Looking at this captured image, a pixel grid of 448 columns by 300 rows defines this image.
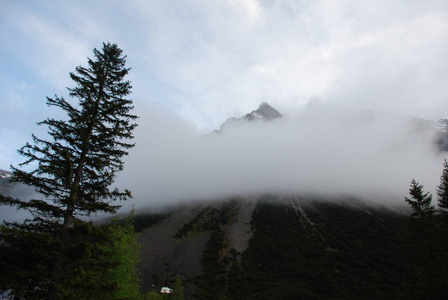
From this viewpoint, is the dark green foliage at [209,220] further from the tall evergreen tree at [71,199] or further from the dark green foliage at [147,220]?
the tall evergreen tree at [71,199]

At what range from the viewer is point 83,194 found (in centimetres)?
1005

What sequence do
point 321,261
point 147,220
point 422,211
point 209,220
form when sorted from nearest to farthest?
1. point 422,211
2. point 321,261
3. point 209,220
4. point 147,220

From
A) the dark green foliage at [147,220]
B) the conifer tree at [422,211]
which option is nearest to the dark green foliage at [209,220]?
the dark green foliage at [147,220]

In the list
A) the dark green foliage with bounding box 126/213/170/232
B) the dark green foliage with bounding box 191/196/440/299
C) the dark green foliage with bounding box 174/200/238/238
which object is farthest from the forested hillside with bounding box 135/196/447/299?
the dark green foliage with bounding box 126/213/170/232

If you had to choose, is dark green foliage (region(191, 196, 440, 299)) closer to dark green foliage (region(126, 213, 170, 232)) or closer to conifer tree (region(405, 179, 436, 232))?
conifer tree (region(405, 179, 436, 232))

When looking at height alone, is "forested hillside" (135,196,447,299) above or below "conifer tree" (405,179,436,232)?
below

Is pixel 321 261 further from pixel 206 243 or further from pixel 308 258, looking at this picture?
pixel 206 243

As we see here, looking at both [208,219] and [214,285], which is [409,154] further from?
[214,285]

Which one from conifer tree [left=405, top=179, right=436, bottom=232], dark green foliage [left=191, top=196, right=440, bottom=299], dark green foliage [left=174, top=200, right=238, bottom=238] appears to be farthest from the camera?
dark green foliage [left=174, top=200, right=238, bottom=238]

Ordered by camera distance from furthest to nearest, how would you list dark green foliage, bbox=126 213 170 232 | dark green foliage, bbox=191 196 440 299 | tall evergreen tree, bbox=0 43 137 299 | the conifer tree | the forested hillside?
1. dark green foliage, bbox=126 213 170 232
2. dark green foliage, bbox=191 196 440 299
3. the forested hillside
4. the conifer tree
5. tall evergreen tree, bbox=0 43 137 299

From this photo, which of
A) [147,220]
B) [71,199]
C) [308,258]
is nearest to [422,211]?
[308,258]

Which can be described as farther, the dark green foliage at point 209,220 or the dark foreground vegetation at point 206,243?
the dark green foliage at point 209,220

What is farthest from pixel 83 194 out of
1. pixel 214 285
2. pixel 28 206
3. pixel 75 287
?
pixel 214 285

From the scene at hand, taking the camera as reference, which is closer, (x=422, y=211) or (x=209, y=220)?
(x=422, y=211)
